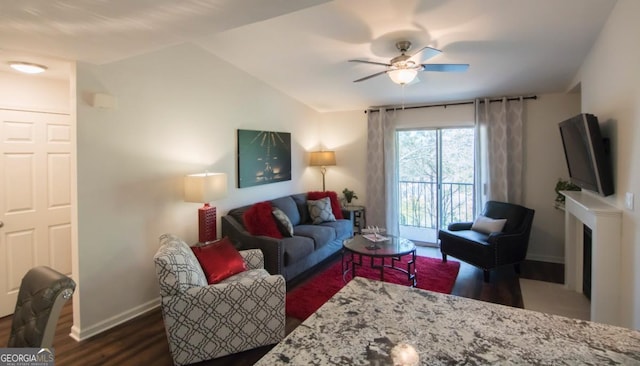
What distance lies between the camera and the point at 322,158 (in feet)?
18.8

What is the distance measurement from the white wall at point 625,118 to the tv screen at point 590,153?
74 mm

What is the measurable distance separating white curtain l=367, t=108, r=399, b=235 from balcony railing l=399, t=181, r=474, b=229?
0.22m

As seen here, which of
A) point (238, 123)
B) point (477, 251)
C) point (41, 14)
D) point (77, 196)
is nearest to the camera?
point (41, 14)

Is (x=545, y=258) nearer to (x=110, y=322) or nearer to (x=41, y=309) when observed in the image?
(x=110, y=322)

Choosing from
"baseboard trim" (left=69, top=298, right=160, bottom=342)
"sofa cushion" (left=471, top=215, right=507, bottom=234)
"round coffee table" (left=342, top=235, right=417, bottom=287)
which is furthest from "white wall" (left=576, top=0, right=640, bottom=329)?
"baseboard trim" (left=69, top=298, right=160, bottom=342)

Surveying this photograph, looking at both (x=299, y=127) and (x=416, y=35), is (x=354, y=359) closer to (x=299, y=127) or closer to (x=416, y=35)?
(x=416, y=35)

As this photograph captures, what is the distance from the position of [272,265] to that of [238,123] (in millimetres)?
1928

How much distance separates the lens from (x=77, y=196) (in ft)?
8.68

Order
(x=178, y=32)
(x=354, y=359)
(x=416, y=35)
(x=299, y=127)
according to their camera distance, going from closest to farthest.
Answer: (x=354, y=359) < (x=178, y=32) < (x=416, y=35) < (x=299, y=127)

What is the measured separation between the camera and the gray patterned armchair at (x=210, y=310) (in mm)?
2252

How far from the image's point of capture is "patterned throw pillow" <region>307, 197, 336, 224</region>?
4.92 metres

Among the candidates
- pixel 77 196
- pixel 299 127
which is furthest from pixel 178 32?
pixel 299 127

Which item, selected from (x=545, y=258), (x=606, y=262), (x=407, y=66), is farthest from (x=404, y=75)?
(x=545, y=258)

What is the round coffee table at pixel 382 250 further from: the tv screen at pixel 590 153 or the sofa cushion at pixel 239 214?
the tv screen at pixel 590 153
